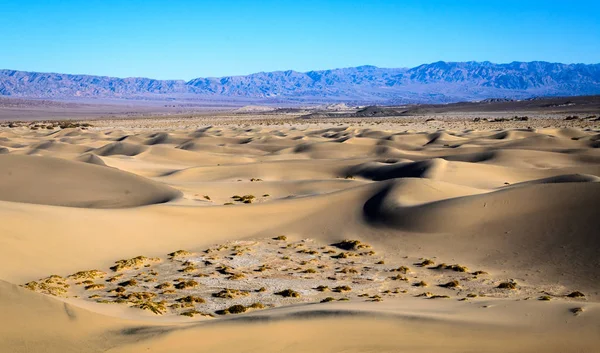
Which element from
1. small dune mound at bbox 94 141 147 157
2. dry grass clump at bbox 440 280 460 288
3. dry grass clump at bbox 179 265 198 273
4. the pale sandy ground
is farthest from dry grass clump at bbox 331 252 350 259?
small dune mound at bbox 94 141 147 157

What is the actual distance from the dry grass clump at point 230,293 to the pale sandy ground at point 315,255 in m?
0.25

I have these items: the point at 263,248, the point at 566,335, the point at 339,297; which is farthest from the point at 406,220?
the point at 566,335

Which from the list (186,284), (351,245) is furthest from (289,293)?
(351,245)

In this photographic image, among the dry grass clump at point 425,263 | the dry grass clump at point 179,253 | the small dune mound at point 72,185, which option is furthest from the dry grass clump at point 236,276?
the small dune mound at point 72,185

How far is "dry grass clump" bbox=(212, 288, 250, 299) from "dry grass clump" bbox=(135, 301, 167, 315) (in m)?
1.24

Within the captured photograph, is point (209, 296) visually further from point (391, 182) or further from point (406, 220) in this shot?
point (391, 182)

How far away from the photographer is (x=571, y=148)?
36125mm

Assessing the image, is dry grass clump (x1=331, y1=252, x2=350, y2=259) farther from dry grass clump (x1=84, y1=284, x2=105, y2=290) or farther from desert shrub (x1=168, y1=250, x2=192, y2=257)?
dry grass clump (x1=84, y1=284, x2=105, y2=290)

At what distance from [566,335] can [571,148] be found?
104 feet

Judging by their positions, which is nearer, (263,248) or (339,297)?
(339,297)

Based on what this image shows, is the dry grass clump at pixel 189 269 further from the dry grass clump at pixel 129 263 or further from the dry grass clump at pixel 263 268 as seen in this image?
the dry grass clump at pixel 263 268

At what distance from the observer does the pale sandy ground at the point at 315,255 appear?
7109 mm

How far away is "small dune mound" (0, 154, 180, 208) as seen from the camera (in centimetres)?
1973

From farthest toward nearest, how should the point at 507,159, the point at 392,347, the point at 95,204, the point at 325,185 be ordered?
the point at 507,159
the point at 325,185
the point at 95,204
the point at 392,347
